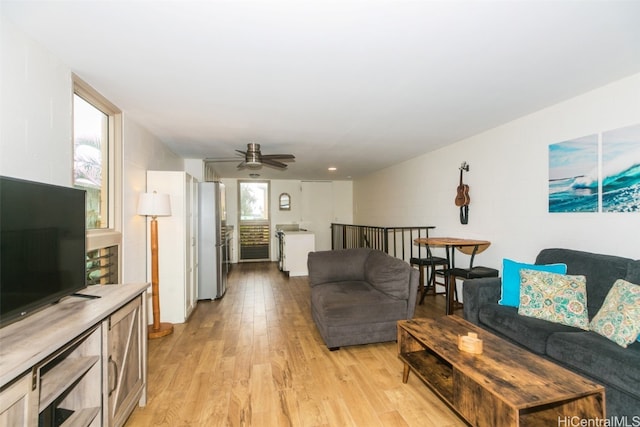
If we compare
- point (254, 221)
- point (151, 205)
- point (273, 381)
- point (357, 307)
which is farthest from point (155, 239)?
point (254, 221)

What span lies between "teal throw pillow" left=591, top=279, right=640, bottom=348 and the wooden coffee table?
1.81 ft

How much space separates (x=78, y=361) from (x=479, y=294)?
9.73 ft

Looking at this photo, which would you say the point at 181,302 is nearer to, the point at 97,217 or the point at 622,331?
the point at 97,217

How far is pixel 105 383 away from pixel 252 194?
687cm

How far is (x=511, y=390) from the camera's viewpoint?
141 centimetres

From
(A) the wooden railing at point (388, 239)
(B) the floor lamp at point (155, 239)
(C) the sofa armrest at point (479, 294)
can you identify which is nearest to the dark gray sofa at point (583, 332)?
(C) the sofa armrest at point (479, 294)

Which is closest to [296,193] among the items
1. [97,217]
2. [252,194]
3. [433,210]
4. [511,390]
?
[252,194]

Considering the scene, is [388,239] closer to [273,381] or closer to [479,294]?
[479,294]

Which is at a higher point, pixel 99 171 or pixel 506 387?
pixel 99 171

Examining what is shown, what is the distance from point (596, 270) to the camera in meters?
2.29

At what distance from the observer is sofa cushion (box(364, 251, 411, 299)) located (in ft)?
9.49

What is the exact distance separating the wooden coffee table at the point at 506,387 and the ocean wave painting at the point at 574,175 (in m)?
1.67

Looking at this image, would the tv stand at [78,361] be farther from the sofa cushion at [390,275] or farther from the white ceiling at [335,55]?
the sofa cushion at [390,275]

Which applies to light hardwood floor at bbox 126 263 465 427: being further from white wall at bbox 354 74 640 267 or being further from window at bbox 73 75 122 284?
white wall at bbox 354 74 640 267
